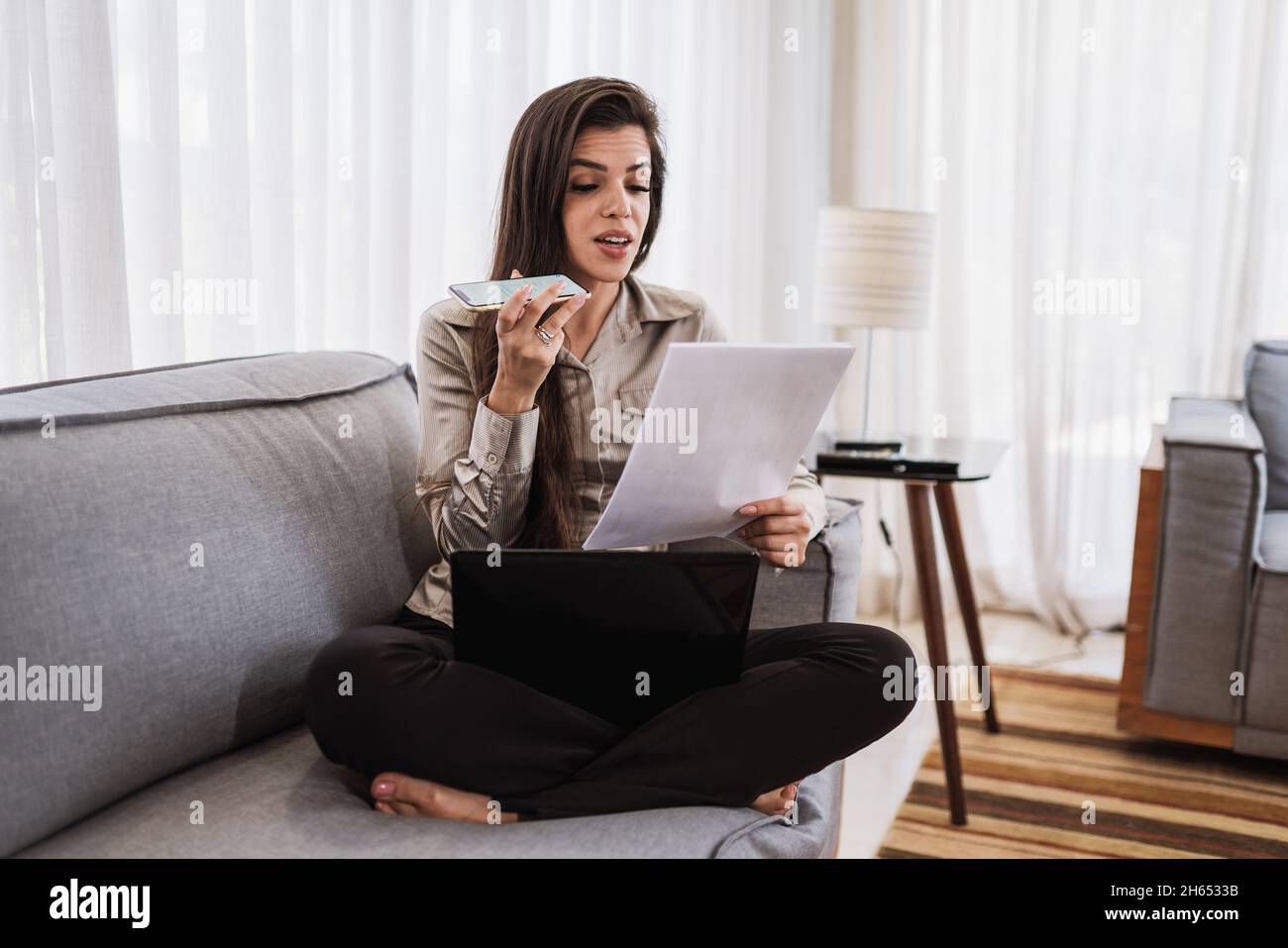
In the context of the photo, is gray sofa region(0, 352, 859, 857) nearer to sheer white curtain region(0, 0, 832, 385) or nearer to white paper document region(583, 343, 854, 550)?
sheer white curtain region(0, 0, 832, 385)

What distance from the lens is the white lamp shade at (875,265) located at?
2.18m

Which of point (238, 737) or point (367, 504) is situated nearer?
point (238, 737)

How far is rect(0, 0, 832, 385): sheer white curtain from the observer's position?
133cm

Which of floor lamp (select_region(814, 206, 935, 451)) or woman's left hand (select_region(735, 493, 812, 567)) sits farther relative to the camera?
floor lamp (select_region(814, 206, 935, 451))

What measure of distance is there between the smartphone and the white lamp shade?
105cm

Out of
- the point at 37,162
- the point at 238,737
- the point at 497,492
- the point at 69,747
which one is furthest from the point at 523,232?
the point at 69,747

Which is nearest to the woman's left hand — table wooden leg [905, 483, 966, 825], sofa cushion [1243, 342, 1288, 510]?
table wooden leg [905, 483, 966, 825]

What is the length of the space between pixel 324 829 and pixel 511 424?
503 millimetres

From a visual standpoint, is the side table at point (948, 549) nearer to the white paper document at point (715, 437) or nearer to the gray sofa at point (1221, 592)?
the gray sofa at point (1221, 592)

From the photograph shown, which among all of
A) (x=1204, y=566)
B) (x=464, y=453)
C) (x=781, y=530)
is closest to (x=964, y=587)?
(x=1204, y=566)

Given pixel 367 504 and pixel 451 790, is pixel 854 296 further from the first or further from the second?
pixel 451 790

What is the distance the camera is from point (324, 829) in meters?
1.02

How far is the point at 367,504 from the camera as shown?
1.37 metres
